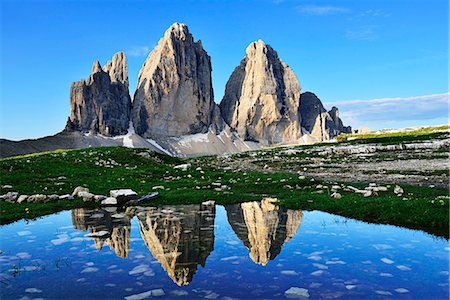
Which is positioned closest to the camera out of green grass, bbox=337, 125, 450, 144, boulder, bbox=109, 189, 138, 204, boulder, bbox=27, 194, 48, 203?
boulder, bbox=109, 189, 138, 204

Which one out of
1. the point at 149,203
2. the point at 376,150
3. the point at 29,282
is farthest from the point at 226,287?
the point at 376,150

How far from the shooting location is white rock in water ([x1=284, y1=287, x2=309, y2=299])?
8203mm

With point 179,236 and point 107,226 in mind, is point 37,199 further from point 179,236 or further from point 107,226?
point 179,236

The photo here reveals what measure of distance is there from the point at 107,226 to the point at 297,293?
9.98 metres

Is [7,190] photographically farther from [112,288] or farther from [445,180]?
[445,180]

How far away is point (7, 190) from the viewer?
78.0ft

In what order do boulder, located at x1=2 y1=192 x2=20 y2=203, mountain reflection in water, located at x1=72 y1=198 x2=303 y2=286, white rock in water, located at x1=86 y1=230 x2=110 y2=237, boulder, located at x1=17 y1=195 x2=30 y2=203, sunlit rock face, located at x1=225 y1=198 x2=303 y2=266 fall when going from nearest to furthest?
mountain reflection in water, located at x1=72 y1=198 x2=303 y2=286
sunlit rock face, located at x1=225 y1=198 x2=303 y2=266
white rock in water, located at x1=86 y1=230 x2=110 y2=237
boulder, located at x1=17 y1=195 x2=30 y2=203
boulder, located at x1=2 y1=192 x2=20 y2=203

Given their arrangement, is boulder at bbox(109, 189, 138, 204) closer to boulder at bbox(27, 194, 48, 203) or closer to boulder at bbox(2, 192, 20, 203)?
boulder at bbox(27, 194, 48, 203)

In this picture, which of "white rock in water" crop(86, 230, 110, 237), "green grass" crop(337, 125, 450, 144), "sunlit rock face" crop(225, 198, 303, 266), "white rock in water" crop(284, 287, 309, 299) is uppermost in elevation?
"green grass" crop(337, 125, 450, 144)

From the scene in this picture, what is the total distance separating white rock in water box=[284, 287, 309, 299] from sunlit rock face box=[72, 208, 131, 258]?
18.8 feet

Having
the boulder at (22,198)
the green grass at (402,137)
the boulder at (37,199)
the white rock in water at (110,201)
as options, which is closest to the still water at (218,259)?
the white rock in water at (110,201)

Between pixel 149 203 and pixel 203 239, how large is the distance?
8.54 metres

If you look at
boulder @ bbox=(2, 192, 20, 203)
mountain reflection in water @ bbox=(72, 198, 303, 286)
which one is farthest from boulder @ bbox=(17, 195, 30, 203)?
mountain reflection in water @ bbox=(72, 198, 303, 286)

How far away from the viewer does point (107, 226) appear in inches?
601
